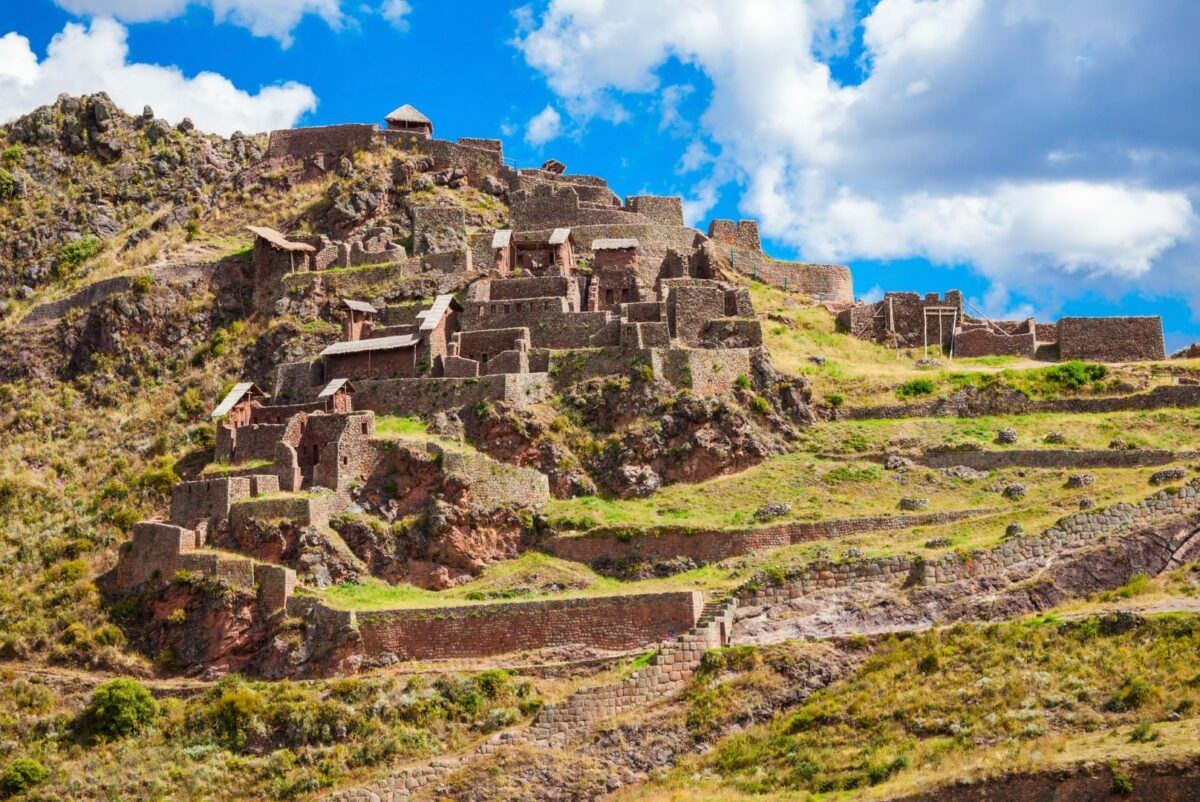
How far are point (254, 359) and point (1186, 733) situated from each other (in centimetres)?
4398

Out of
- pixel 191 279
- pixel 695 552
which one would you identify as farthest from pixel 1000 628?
pixel 191 279

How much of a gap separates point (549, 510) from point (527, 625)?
273 inches

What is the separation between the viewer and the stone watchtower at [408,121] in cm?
8088

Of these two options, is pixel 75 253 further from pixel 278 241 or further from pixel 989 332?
pixel 989 332

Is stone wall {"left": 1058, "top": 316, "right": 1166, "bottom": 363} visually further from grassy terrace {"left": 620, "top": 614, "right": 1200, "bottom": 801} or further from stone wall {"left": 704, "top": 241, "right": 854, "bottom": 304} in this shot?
grassy terrace {"left": 620, "top": 614, "right": 1200, "bottom": 801}

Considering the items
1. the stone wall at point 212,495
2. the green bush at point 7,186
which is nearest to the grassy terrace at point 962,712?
the stone wall at point 212,495

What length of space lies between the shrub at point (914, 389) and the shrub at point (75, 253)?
40.2 metres

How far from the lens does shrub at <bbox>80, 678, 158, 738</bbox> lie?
4662 cm

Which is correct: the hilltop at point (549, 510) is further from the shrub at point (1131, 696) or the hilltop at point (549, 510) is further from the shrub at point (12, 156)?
the shrub at point (12, 156)

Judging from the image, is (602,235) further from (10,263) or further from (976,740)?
(976,740)

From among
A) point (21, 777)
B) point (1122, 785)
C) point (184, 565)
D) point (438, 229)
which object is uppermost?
point (438, 229)

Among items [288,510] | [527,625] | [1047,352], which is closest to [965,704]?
[527,625]

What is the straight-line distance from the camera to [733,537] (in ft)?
164

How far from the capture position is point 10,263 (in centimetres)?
7650
